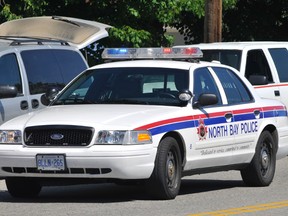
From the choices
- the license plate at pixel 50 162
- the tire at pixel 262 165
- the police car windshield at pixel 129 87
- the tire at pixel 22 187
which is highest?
the police car windshield at pixel 129 87

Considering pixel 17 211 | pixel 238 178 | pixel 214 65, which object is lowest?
pixel 238 178

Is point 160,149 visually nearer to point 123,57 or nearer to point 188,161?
point 188,161

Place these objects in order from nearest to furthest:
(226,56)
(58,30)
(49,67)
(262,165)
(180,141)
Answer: (180,141) < (262,165) < (49,67) < (58,30) < (226,56)

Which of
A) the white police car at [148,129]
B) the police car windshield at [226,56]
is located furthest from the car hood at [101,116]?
the police car windshield at [226,56]

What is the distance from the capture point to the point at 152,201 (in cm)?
1171

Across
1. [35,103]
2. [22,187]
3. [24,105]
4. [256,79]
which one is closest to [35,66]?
[35,103]

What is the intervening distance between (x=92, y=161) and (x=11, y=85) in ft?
11.9

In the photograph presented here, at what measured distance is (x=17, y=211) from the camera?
10961mm

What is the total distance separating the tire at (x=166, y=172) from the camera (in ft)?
37.8

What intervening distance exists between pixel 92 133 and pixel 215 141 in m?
1.96

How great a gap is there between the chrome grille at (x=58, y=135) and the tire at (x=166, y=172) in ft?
2.66

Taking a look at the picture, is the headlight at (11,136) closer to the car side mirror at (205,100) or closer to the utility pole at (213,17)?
the car side mirror at (205,100)

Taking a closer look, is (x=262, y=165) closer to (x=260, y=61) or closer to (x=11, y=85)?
(x=11, y=85)

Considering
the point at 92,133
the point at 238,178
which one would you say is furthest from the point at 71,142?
the point at 238,178
